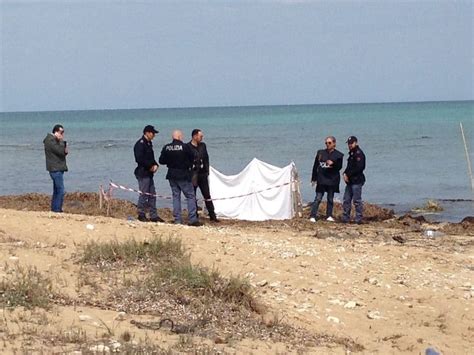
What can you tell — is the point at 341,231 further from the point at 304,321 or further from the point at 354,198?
the point at 304,321

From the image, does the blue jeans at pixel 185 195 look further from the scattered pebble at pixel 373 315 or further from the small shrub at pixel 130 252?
the scattered pebble at pixel 373 315

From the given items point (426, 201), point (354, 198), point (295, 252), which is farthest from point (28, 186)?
point (295, 252)

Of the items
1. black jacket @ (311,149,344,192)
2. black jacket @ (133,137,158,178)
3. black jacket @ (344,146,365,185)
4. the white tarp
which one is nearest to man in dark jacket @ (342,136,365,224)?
black jacket @ (344,146,365,185)

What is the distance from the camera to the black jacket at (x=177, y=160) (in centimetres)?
1447

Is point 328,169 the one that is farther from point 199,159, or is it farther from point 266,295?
point 266,295

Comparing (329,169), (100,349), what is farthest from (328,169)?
(100,349)

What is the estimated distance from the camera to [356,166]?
16.3m

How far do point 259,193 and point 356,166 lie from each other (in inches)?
118

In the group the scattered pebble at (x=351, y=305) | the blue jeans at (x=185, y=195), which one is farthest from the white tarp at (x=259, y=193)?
→ the scattered pebble at (x=351, y=305)

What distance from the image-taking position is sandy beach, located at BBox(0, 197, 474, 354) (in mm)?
7469

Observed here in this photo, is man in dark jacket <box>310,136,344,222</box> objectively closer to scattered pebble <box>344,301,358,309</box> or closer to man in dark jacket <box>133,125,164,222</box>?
man in dark jacket <box>133,125,164,222</box>

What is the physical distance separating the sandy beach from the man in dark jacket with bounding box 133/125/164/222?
83.5 inches

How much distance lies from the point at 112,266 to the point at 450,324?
374 centimetres

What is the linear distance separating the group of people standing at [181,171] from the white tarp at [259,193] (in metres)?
1.30
